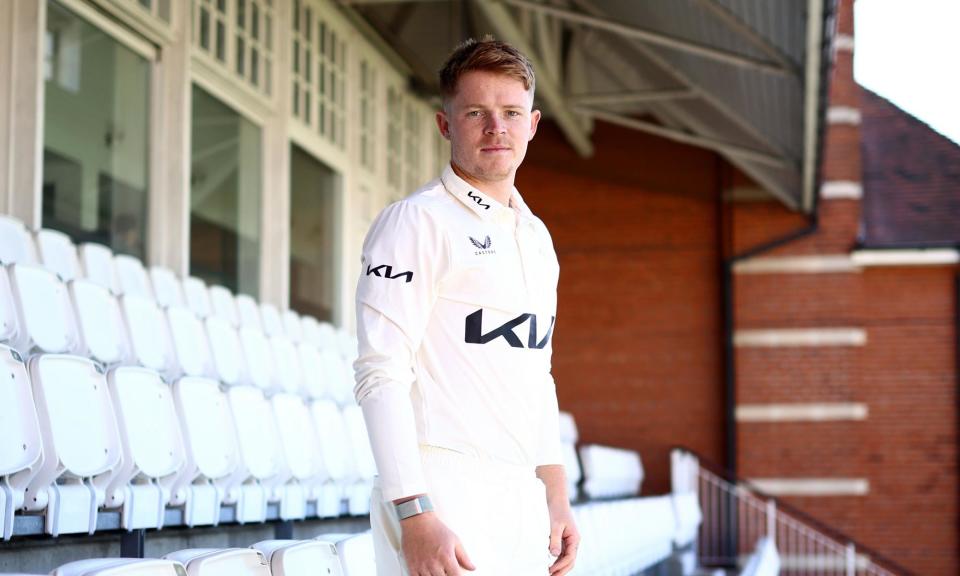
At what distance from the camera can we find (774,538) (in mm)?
12305

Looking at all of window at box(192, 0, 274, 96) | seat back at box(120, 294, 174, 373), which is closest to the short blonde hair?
seat back at box(120, 294, 174, 373)

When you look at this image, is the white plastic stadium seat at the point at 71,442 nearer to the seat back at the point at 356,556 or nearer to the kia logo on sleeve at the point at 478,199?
the seat back at the point at 356,556

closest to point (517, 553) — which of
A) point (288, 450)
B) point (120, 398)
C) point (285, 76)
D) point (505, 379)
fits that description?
point (505, 379)

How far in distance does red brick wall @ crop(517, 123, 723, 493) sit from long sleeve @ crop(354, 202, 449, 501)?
443 inches

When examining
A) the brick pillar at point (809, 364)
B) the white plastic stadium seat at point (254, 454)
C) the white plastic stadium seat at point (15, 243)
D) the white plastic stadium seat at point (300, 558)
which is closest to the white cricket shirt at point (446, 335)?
the white plastic stadium seat at point (300, 558)

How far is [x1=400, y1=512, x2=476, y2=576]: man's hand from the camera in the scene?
1.91 metres

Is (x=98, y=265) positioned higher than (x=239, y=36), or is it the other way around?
(x=239, y=36)

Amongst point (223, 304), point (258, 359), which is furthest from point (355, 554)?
point (223, 304)

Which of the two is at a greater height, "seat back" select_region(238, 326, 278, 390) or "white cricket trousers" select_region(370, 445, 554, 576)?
"seat back" select_region(238, 326, 278, 390)

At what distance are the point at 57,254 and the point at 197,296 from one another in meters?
1.39

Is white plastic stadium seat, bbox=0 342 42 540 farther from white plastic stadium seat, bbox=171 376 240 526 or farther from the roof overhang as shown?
the roof overhang

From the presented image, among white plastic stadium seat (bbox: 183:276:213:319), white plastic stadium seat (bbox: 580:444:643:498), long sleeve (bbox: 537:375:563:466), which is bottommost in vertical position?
white plastic stadium seat (bbox: 580:444:643:498)

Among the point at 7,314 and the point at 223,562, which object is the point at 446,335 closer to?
the point at 223,562

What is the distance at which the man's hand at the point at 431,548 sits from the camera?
75.0 inches
